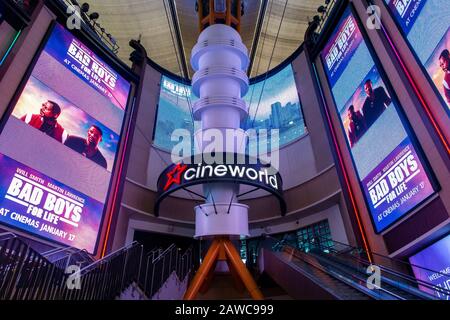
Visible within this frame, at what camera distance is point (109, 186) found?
14.0 metres

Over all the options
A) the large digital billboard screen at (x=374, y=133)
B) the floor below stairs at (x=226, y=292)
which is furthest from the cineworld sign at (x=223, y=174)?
the floor below stairs at (x=226, y=292)

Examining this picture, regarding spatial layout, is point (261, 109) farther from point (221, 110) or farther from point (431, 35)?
point (431, 35)

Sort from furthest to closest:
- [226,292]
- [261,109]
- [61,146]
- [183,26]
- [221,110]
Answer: [183,26] < [261,109] < [226,292] < [221,110] < [61,146]

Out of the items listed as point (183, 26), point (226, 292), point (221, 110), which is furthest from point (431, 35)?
point (183, 26)

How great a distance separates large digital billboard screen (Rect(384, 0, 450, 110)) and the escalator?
4743 millimetres

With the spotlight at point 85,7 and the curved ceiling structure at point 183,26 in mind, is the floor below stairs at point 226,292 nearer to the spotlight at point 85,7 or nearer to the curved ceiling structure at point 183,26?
the curved ceiling structure at point 183,26

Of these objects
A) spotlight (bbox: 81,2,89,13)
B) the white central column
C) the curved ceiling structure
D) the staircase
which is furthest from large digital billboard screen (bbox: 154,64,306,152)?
the staircase

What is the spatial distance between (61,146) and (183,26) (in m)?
12.7

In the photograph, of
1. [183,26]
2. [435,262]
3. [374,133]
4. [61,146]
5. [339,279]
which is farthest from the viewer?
[183,26]

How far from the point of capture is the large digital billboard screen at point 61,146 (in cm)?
1062

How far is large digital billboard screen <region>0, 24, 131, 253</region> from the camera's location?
1062 centimetres

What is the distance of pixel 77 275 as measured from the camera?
6.23m
